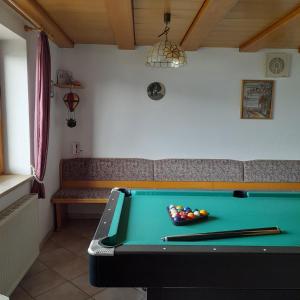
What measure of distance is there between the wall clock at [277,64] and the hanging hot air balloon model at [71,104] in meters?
2.67

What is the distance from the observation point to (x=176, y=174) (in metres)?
3.95

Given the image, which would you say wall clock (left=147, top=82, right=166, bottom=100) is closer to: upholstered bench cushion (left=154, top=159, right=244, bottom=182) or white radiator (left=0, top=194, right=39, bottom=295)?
upholstered bench cushion (left=154, top=159, right=244, bottom=182)

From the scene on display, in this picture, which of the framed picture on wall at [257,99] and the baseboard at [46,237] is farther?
the framed picture on wall at [257,99]

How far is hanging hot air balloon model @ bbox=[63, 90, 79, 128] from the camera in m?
3.78

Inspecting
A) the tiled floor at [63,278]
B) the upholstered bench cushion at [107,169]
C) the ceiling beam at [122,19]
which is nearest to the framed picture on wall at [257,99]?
the upholstered bench cushion at [107,169]

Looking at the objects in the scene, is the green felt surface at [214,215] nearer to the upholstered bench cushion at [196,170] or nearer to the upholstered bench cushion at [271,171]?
the upholstered bench cushion at [196,170]

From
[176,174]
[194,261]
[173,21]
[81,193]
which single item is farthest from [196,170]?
[194,261]

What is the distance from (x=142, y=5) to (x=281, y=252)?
2142mm

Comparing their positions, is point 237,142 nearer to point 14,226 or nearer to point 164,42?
point 164,42

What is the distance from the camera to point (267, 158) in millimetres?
4098

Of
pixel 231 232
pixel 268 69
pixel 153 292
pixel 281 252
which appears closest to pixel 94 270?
pixel 153 292

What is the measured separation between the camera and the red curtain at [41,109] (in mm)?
2748

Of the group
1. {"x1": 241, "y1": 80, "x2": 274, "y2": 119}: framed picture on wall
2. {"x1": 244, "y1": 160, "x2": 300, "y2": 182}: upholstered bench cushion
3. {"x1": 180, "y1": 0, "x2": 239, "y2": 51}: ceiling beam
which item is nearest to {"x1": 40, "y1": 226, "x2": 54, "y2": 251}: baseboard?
{"x1": 244, "y1": 160, "x2": 300, "y2": 182}: upholstered bench cushion

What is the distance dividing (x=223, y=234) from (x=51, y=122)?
261cm
